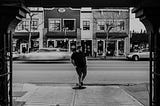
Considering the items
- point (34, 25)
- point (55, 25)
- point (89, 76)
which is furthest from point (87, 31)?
point (89, 76)

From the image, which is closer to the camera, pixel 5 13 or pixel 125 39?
pixel 5 13

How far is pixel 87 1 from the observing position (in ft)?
21.0

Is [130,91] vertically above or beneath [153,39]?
beneath

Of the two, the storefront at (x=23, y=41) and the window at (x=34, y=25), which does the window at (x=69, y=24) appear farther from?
the storefront at (x=23, y=41)

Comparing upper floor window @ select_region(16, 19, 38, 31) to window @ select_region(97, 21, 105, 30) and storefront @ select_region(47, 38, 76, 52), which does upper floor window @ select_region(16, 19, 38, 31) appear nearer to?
storefront @ select_region(47, 38, 76, 52)

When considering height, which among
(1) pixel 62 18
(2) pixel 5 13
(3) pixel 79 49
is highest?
(1) pixel 62 18

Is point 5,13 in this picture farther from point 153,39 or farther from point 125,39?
point 125,39

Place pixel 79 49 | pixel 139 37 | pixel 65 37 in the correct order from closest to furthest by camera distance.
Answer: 1. pixel 79 49
2. pixel 65 37
3. pixel 139 37

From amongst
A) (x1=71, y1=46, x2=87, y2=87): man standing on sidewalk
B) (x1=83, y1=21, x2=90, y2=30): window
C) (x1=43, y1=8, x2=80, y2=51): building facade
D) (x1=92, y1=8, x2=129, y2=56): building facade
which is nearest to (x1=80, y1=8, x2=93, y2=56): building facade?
(x1=83, y1=21, x2=90, y2=30): window

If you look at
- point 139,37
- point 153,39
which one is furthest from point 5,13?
point 139,37

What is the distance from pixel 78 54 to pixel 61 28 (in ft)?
95.6

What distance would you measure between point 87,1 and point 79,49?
578 cm

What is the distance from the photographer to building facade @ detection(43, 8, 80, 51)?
4041 centimetres

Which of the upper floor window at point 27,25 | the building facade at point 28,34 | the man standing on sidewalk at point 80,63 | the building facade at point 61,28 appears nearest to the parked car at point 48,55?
→ the building facade at point 61,28
